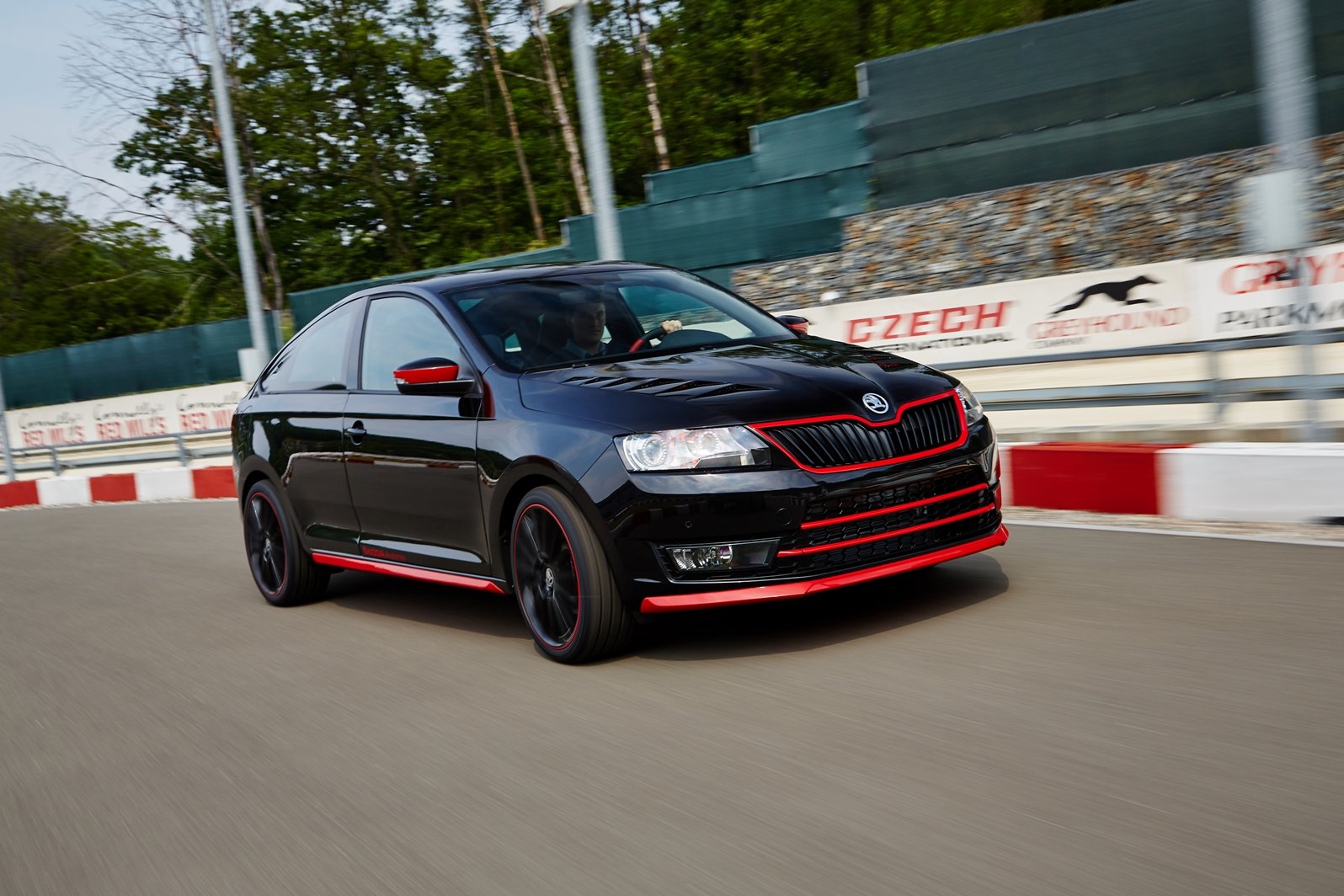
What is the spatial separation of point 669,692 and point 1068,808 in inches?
72.1

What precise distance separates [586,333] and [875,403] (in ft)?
4.84

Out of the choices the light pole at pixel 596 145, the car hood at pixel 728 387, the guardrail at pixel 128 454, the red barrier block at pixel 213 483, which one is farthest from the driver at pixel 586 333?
the guardrail at pixel 128 454

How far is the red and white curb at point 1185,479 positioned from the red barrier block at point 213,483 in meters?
10.7

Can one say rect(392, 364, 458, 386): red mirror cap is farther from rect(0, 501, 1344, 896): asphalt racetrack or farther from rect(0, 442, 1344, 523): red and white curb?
rect(0, 442, 1344, 523): red and white curb

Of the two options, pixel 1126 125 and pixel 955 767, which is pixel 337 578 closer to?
pixel 955 767

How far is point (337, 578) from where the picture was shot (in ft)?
28.2

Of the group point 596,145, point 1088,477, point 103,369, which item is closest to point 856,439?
point 1088,477

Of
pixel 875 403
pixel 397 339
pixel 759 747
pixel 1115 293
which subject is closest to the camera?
pixel 759 747

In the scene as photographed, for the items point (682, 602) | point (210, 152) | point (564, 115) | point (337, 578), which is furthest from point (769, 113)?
point (682, 602)

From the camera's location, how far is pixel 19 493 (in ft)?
70.2

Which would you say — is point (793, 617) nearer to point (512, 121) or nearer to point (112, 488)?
point (112, 488)

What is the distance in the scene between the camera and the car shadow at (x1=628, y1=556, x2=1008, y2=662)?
18.0ft

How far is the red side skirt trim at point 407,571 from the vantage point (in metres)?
5.99

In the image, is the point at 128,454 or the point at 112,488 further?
the point at 128,454
